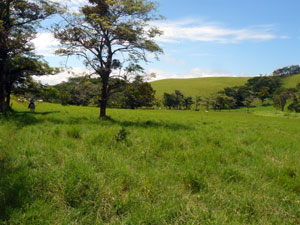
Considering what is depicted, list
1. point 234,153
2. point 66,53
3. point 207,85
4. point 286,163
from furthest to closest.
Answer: point 207,85, point 66,53, point 234,153, point 286,163

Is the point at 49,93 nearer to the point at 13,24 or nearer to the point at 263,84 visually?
the point at 13,24

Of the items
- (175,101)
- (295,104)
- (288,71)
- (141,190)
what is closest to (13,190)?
(141,190)

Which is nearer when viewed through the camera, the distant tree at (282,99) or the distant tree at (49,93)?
the distant tree at (49,93)

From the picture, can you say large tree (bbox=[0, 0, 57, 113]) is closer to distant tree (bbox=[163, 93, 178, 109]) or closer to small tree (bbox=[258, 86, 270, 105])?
distant tree (bbox=[163, 93, 178, 109])

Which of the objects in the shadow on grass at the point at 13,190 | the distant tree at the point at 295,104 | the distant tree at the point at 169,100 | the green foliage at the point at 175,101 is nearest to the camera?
the shadow on grass at the point at 13,190

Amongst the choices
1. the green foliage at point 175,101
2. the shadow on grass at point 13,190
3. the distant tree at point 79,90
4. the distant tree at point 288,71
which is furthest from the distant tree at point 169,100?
the distant tree at point 288,71

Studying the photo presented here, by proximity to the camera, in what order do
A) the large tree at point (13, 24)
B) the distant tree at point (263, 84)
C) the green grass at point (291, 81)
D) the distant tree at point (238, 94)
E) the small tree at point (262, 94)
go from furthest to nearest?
the green grass at point (291, 81) → the distant tree at point (263, 84) → the small tree at point (262, 94) → the distant tree at point (238, 94) → the large tree at point (13, 24)

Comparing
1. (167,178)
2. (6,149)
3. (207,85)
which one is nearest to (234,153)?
(167,178)

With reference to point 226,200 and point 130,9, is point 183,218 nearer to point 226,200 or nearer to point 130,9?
point 226,200

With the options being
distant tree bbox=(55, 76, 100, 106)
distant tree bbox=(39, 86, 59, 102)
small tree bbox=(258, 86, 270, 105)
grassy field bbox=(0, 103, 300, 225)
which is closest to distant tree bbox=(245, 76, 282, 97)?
small tree bbox=(258, 86, 270, 105)

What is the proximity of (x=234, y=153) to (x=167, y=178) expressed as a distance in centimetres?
354

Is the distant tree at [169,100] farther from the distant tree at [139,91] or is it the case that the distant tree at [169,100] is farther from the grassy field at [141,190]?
the grassy field at [141,190]

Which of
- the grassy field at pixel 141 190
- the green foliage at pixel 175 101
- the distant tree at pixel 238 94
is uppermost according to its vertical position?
the distant tree at pixel 238 94

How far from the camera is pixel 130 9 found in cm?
1556
